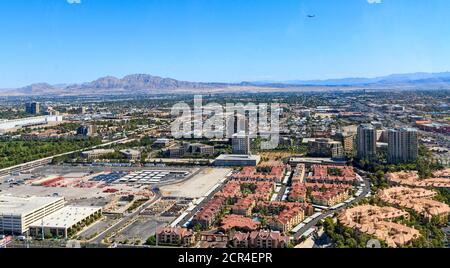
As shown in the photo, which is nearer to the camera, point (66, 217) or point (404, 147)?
point (66, 217)

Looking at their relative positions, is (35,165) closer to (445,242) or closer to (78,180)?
(78,180)

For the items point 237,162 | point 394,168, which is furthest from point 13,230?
point 394,168

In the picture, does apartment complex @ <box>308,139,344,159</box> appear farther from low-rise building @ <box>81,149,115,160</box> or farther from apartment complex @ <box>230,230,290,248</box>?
apartment complex @ <box>230,230,290,248</box>

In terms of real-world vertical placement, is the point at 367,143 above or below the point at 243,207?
above

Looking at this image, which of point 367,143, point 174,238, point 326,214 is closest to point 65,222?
point 174,238

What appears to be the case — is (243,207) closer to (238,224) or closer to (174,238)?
(238,224)

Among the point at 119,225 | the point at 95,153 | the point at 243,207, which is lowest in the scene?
the point at 119,225
